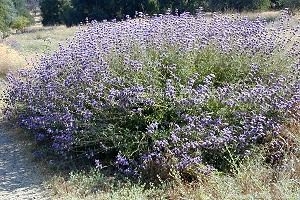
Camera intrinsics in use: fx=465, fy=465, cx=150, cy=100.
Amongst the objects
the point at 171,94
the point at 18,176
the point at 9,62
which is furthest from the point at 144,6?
the point at 171,94

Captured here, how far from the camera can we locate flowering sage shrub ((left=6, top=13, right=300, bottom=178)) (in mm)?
3969

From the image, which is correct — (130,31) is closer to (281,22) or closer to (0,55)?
(281,22)

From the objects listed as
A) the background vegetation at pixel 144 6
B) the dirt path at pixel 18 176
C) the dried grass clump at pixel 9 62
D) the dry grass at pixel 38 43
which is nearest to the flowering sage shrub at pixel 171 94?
the dirt path at pixel 18 176

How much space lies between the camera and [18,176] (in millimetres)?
4602

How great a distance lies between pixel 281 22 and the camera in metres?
4.77

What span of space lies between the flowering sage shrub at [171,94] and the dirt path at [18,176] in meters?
0.38

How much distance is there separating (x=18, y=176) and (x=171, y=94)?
70.3 inches

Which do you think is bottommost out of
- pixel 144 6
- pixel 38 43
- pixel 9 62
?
pixel 38 43

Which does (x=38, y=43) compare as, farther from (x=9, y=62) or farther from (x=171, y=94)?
(x=171, y=94)

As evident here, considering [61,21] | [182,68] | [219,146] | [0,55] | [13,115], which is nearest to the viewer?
[219,146]

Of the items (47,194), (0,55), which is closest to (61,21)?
(0,55)

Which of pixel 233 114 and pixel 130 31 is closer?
pixel 233 114

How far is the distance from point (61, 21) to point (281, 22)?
3445 centimetres

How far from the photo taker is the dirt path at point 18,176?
418cm
